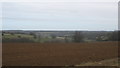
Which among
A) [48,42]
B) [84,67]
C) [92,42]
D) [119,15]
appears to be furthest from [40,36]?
[84,67]

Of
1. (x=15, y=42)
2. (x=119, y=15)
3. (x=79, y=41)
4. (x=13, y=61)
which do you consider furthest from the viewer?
(x=79, y=41)

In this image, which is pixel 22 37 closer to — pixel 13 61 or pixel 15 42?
pixel 15 42

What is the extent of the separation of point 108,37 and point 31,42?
8846mm

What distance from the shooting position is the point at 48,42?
28812 millimetres

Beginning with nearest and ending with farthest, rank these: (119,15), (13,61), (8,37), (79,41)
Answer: (13,61)
(119,15)
(8,37)
(79,41)

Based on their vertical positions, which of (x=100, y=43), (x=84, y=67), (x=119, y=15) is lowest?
(x=100, y=43)

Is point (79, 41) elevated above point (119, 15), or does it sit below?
below

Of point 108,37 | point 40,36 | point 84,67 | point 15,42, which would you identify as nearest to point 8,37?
point 15,42

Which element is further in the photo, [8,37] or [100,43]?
[100,43]

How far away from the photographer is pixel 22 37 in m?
28.0

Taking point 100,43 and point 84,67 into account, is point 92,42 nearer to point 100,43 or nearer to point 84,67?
point 100,43

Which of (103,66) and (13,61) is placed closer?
(103,66)

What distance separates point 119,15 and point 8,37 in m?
12.4

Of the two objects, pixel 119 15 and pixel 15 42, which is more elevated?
pixel 119 15
